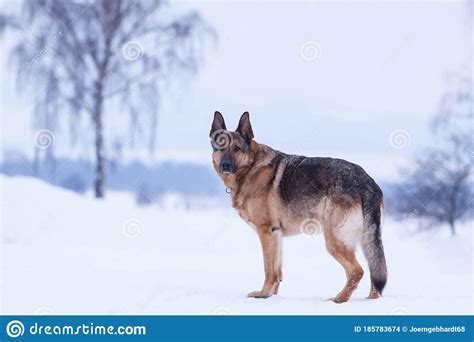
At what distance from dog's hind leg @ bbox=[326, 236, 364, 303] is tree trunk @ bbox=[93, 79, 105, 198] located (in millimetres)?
10077

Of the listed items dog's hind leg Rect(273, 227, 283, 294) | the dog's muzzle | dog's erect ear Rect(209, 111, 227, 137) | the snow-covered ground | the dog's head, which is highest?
dog's erect ear Rect(209, 111, 227, 137)

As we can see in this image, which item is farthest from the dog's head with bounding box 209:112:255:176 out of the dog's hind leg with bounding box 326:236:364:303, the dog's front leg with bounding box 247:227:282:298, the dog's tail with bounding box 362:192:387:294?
the dog's tail with bounding box 362:192:387:294

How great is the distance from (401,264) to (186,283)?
15.3 ft

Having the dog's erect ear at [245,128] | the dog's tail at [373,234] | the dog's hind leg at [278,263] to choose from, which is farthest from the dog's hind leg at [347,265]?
the dog's erect ear at [245,128]

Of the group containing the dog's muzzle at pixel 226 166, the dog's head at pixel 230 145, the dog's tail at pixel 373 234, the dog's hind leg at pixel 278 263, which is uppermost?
the dog's head at pixel 230 145

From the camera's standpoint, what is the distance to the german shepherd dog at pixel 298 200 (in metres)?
5.58

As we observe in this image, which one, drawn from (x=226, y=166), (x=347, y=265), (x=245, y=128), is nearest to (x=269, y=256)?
(x=347, y=265)

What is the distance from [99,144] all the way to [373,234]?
10.3m

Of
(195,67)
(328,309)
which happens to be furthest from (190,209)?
(328,309)

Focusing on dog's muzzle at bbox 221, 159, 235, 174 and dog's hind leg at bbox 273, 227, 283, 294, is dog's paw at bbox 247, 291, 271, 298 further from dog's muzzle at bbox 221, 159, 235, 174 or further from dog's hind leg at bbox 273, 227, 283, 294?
dog's muzzle at bbox 221, 159, 235, 174

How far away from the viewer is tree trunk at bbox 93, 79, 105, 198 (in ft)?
48.7

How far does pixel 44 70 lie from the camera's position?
15016mm

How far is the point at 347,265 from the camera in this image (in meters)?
5.61

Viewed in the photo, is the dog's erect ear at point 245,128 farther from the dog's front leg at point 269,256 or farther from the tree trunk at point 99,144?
the tree trunk at point 99,144
